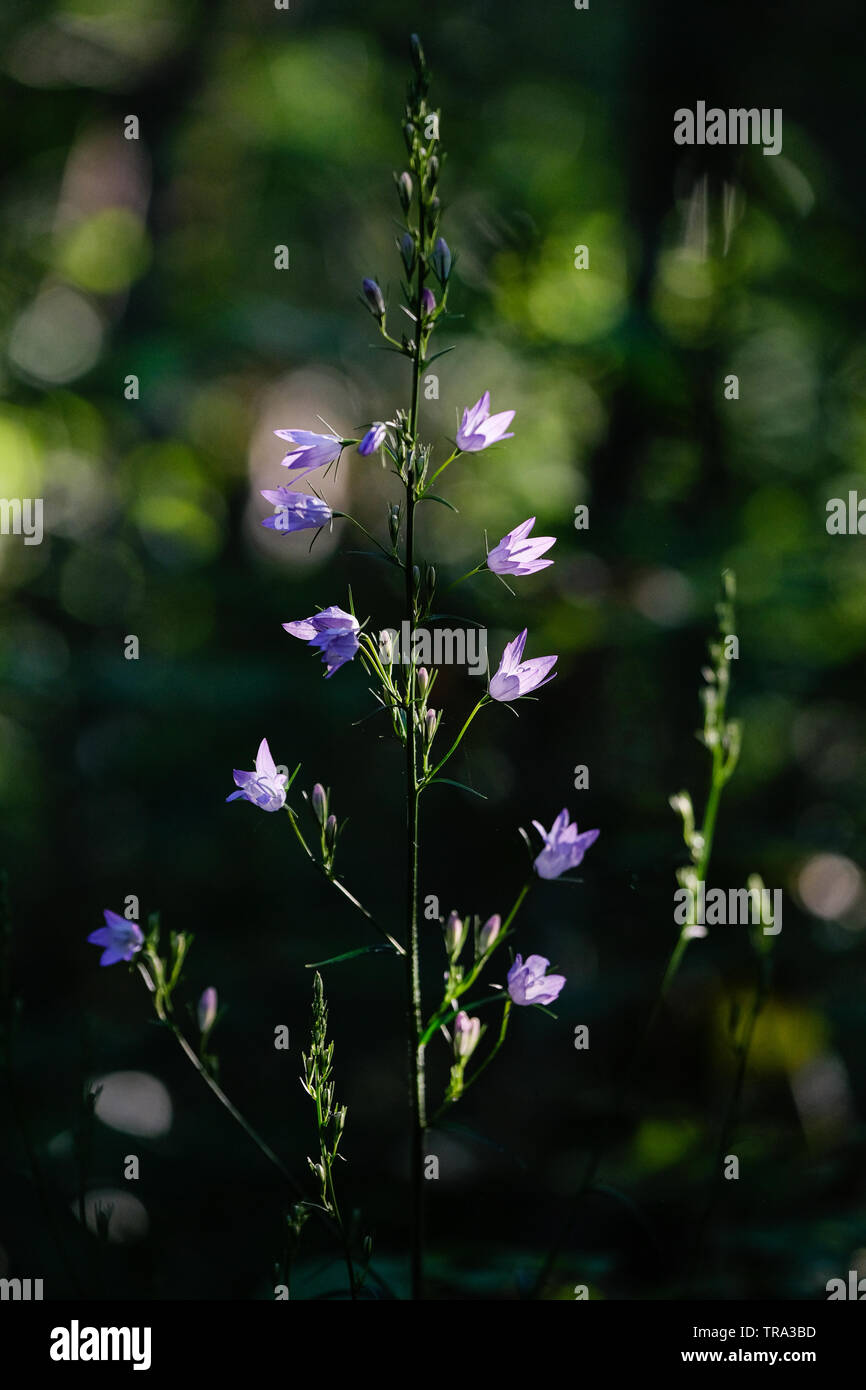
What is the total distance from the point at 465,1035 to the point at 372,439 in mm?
745

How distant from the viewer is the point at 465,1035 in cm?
117

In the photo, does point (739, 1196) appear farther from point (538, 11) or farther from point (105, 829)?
point (538, 11)

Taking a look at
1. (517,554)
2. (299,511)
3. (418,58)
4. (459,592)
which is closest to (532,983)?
(517,554)

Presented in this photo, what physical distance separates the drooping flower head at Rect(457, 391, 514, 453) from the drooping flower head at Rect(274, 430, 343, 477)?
6.4 inches

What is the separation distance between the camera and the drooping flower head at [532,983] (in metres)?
1.18

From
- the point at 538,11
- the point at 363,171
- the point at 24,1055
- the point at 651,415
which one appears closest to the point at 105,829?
the point at 24,1055
